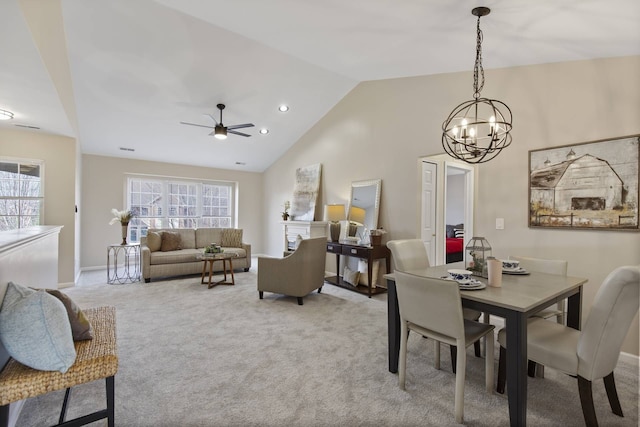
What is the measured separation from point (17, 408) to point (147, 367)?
2.43ft

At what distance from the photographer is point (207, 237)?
6.37 m

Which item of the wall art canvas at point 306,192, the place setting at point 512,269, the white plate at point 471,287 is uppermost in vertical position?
the wall art canvas at point 306,192

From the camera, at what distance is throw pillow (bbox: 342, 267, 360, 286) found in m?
Answer: 4.87

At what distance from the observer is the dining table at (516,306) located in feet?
5.21

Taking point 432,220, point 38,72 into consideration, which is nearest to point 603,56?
point 432,220

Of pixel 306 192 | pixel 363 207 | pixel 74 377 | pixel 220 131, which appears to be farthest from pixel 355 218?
pixel 74 377

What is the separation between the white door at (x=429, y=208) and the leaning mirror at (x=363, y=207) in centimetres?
70

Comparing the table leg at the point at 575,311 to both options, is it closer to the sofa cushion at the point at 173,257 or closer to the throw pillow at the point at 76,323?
the throw pillow at the point at 76,323

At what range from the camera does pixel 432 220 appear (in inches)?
187

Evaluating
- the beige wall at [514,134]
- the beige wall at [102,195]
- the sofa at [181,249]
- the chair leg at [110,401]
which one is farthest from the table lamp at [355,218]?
the beige wall at [102,195]

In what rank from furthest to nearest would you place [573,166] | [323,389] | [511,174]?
1. [511,174]
2. [573,166]
3. [323,389]

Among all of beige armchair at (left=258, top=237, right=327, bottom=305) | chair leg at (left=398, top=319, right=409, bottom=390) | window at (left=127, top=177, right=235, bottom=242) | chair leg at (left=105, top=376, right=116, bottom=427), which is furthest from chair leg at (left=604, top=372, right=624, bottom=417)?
window at (left=127, top=177, right=235, bottom=242)

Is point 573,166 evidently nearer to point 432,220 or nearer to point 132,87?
point 432,220

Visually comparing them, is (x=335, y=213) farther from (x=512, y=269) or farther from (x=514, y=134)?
(x=512, y=269)
